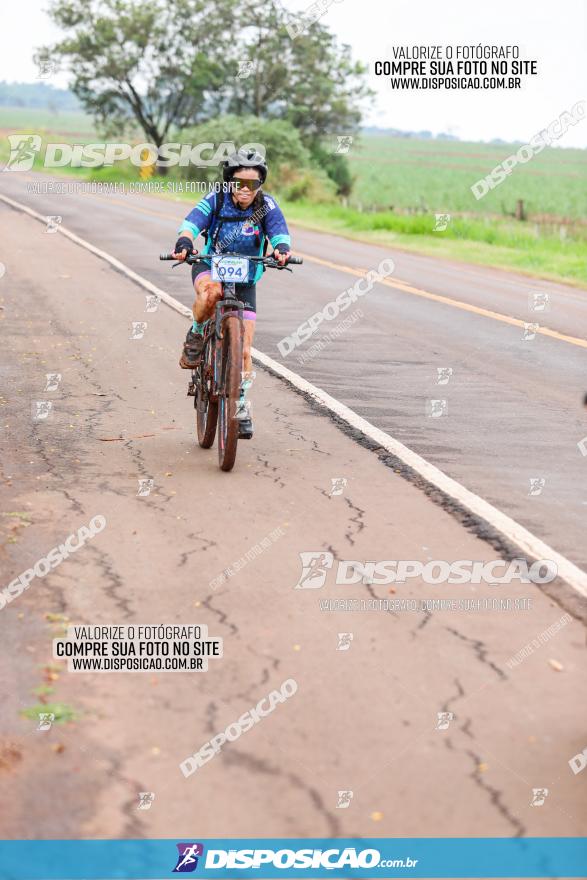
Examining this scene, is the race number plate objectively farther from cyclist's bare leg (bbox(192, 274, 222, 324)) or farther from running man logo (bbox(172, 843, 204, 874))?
running man logo (bbox(172, 843, 204, 874))

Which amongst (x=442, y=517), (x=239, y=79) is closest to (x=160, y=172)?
(x=239, y=79)

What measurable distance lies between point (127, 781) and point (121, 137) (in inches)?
2768

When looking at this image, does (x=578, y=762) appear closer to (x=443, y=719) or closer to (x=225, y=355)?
(x=443, y=719)

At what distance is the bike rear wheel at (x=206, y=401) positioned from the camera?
8312 millimetres

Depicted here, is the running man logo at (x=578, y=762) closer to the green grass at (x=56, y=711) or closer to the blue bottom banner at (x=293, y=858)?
the blue bottom banner at (x=293, y=858)

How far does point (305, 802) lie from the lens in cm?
402

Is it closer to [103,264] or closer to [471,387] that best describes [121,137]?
[103,264]

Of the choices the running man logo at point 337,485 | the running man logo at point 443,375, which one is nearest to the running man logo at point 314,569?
the running man logo at point 337,485

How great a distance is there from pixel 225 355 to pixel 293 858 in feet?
15.4

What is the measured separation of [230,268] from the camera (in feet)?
26.6

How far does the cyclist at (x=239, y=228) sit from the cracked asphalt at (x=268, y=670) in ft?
3.53

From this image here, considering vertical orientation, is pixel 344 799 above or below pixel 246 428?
below

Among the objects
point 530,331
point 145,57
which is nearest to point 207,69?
point 145,57

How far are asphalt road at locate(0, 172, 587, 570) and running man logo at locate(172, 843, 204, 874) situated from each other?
313cm
